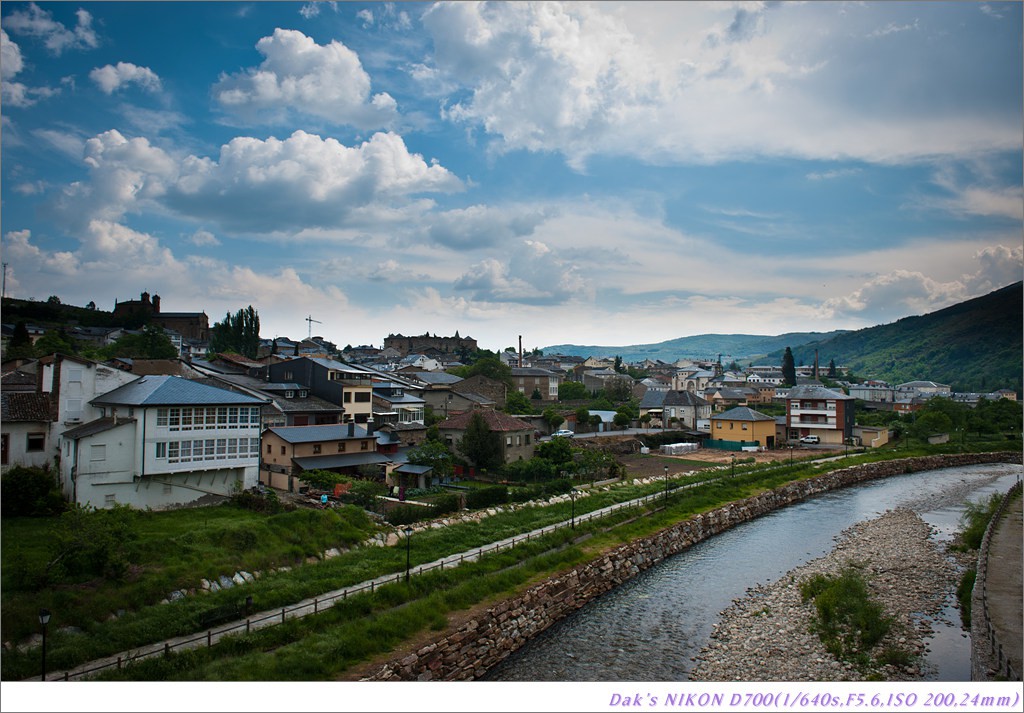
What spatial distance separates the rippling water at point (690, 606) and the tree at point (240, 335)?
35.9 meters

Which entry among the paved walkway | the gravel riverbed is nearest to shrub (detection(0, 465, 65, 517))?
the gravel riverbed

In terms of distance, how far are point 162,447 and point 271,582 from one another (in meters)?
5.82

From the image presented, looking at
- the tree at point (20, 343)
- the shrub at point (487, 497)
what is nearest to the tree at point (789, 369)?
the shrub at point (487, 497)

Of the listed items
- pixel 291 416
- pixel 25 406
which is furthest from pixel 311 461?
pixel 25 406

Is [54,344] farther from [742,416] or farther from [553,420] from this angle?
[742,416]

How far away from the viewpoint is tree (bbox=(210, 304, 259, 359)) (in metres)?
45.2

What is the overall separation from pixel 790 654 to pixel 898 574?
7.16 meters

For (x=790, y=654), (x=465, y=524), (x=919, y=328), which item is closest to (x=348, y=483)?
(x=465, y=524)

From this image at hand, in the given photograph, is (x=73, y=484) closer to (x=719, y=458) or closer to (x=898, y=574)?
(x=898, y=574)

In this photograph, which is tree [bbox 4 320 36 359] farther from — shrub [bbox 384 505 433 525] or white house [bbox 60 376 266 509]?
shrub [bbox 384 505 433 525]

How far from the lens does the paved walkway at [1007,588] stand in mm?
10000

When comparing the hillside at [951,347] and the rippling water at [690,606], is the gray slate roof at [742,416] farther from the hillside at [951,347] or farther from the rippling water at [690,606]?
the rippling water at [690,606]

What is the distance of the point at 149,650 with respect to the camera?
948 centimetres

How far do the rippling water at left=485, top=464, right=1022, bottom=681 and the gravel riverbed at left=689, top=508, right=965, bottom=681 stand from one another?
0.38m
